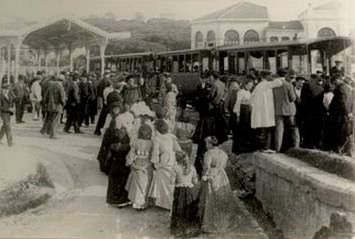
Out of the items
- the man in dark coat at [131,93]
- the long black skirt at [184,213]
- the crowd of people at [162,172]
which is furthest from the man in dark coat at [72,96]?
the long black skirt at [184,213]

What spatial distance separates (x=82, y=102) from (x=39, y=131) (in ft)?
3.07

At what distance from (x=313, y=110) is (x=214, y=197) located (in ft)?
5.87

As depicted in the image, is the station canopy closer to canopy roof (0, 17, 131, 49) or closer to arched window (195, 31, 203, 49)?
canopy roof (0, 17, 131, 49)

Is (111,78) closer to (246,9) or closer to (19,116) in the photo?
(19,116)

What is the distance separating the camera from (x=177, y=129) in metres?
4.61

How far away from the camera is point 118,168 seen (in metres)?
4.25

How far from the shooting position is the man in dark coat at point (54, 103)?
5039mm

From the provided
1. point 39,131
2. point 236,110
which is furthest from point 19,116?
point 236,110

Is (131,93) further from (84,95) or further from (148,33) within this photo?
(84,95)

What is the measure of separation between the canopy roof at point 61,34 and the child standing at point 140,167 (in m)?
0.91

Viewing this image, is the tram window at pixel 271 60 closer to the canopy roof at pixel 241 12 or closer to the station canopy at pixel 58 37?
the canopy roof at pixel 241 12

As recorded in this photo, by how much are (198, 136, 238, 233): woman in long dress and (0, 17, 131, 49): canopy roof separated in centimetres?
131

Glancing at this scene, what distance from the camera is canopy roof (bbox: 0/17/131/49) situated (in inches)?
173

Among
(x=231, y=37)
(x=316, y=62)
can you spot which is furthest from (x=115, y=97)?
(x=316, y=62)
